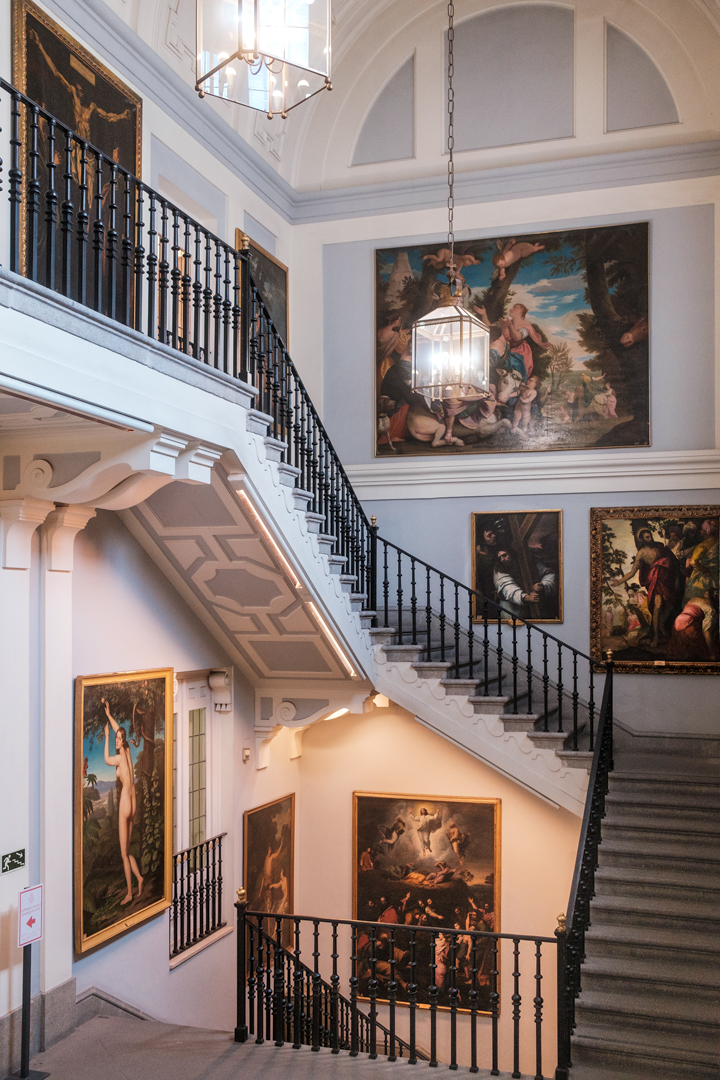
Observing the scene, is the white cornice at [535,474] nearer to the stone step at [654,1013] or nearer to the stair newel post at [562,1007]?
the stone step at [654,1013]

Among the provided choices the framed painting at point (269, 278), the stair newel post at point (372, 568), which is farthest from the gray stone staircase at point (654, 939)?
the framed painting at point (269, 278)

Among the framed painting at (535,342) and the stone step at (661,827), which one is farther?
the framed painting at (535,342)

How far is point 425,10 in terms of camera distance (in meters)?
10.6

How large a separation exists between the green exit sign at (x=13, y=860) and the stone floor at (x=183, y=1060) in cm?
122

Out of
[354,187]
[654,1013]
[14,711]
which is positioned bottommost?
[654,1013]

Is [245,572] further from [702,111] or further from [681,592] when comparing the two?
[702,111]

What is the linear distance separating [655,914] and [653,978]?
1.94ft

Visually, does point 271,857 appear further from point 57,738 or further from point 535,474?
→ point 535,474

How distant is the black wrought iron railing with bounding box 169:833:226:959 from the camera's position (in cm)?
790

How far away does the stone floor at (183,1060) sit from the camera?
551 centimetres

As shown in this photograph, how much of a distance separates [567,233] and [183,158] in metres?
4.37

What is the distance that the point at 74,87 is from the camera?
278 inches

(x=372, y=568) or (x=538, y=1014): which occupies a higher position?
(x=372, y=568)

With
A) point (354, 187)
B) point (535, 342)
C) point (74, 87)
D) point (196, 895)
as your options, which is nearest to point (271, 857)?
point (196, 895)
